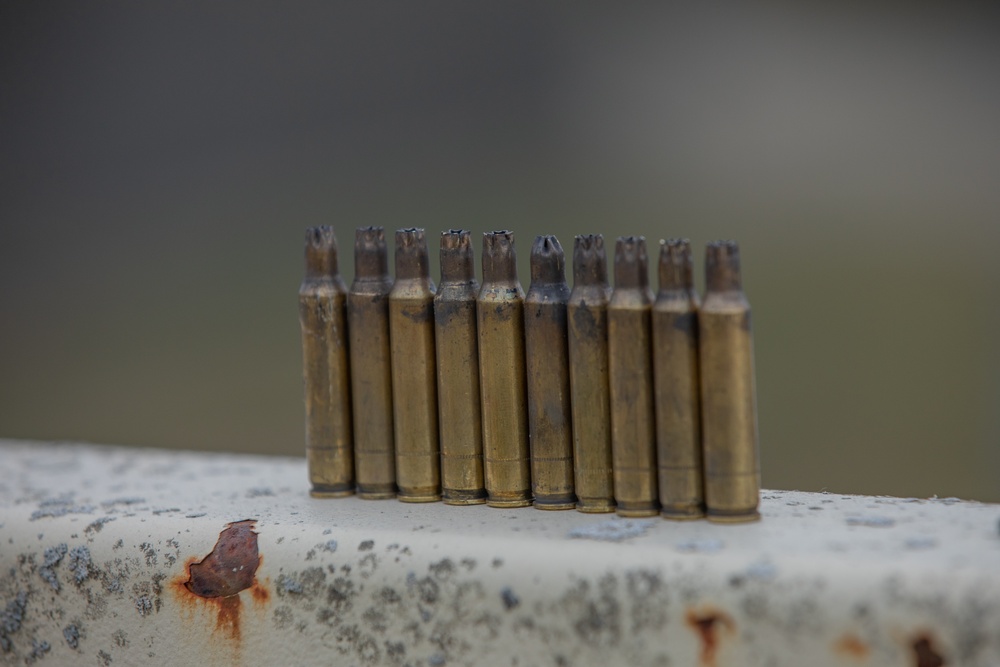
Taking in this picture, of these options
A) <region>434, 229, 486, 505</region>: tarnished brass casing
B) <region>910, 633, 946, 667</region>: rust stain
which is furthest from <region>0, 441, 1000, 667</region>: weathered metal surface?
<region>434, 229, 486, 505</region>: tarnished brass casing

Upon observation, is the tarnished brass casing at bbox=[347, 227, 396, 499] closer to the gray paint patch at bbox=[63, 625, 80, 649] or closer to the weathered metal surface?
the weathered metal surface

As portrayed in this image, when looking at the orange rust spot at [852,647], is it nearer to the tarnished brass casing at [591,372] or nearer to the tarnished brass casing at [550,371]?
the tarnished brass casing at [591,372]

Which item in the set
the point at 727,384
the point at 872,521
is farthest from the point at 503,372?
the point at 872,521

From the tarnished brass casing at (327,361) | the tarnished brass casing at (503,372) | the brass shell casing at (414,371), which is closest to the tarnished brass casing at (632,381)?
the tarnished brass casing at (503,372)

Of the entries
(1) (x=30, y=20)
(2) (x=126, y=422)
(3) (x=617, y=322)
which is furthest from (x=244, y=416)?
(3) (x=617, y=322)

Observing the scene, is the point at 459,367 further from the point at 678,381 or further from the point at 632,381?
the point at 678,381
